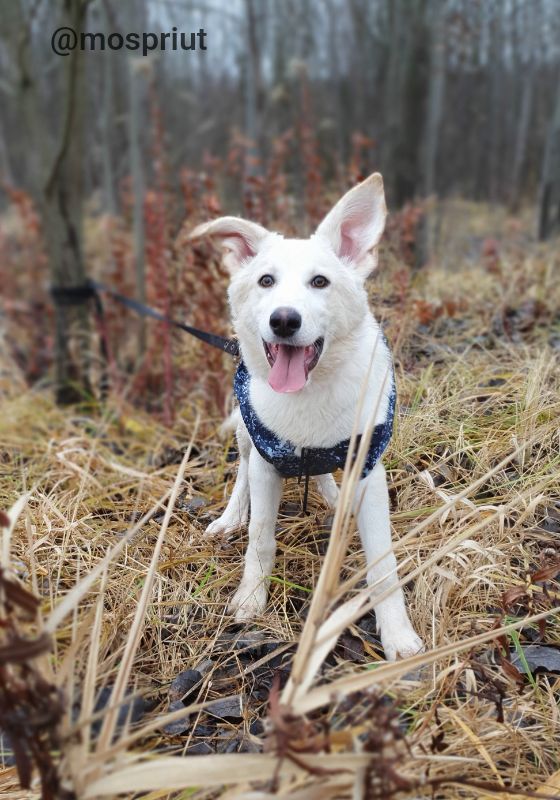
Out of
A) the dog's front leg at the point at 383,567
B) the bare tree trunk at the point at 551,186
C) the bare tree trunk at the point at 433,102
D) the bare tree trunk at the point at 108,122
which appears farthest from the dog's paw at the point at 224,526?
the bare tree trunk at the point at 551,186

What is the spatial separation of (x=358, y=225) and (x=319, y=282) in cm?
33

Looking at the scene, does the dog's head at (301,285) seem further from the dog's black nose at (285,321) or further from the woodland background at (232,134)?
the woodland background at (232,134)

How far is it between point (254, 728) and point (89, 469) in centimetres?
178

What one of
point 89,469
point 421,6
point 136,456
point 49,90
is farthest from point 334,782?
point 49,90

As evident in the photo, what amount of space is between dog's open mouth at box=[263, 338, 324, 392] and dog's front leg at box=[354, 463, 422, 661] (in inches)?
15.6

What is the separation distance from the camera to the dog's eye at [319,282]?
6.44 ft

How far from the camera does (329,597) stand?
1.26 m

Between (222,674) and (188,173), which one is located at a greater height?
(188,173)

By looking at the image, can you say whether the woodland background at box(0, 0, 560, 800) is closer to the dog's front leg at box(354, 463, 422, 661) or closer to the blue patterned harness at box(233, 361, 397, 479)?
the dog's front leg at box(354, 463, 422, 661)

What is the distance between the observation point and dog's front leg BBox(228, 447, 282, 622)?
2.11 metres

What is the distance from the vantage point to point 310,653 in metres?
1.20

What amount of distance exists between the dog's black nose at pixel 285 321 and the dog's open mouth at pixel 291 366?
0.29 ft

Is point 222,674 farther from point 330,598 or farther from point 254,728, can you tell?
point 330,598

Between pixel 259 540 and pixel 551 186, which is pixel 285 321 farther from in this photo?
pixel 551 186
